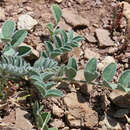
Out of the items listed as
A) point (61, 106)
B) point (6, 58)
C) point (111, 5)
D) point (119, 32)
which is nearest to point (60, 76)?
point (61, 106)

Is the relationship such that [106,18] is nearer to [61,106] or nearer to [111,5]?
[111,5]

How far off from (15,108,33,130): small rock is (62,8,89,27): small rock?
3.40ft

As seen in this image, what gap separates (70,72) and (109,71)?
287 millimetres

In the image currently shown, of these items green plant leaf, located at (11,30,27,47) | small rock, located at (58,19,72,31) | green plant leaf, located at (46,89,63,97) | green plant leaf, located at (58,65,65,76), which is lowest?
green plant leaf, located at (46,89,63,97)

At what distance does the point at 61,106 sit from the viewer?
2.92m

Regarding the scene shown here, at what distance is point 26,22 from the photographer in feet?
11.0

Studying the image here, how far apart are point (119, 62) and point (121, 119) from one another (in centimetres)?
56

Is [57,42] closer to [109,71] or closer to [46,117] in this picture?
[109,71]

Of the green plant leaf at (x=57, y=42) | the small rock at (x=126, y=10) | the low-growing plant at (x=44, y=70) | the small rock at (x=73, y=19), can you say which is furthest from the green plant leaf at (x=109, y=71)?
the small rock at (x=126, y=10)

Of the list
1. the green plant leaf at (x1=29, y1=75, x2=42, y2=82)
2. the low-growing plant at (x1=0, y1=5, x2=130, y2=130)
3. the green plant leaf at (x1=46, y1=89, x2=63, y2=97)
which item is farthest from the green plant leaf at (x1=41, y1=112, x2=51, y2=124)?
the green plant leaf at (x1=29, y1=75, x2=42, y2=82)

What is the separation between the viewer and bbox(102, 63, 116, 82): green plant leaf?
2.78 meters

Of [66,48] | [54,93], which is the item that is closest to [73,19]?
[66,48]

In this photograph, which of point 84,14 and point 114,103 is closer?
point 114,103

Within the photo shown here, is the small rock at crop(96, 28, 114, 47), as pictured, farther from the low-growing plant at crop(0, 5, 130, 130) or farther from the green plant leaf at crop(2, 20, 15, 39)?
the green plant leaf at crop(2, 20, 15, 39)
